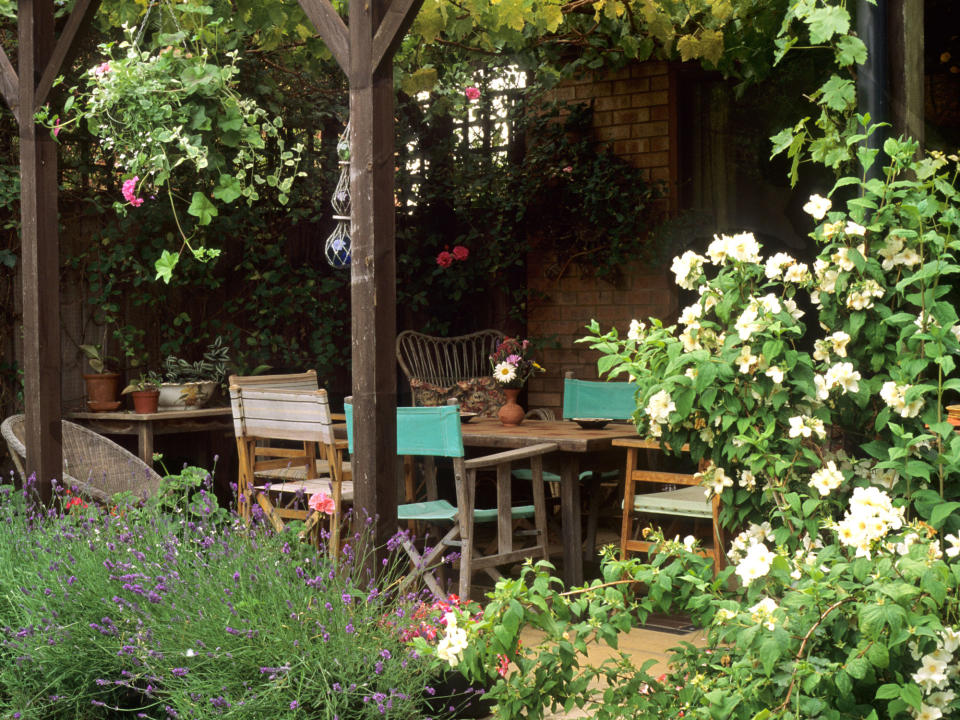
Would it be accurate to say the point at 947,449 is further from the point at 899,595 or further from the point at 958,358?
the point at 958,358

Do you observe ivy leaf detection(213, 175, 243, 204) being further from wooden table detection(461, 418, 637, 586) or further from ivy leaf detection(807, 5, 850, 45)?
ivy leaf detection(807, 5, 850, 45)

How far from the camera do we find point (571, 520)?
4336mm

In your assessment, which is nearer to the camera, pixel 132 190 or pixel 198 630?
pixel 198 630

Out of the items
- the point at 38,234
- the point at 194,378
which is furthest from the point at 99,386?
the point at 38,234

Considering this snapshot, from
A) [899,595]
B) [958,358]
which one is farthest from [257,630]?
[958,358]

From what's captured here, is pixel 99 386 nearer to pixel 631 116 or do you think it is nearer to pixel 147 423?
pixel 147 423

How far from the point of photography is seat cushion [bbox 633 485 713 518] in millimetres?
4086

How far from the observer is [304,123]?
6.77 m

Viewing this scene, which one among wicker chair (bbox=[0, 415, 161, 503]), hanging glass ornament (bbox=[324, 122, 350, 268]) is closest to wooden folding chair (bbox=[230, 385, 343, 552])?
wicker chair (bbox=[0, 415, 161, 503])

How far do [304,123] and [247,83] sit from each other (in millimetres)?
583

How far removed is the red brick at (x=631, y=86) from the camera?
6578mm

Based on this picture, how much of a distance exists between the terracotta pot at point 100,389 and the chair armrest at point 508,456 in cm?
268

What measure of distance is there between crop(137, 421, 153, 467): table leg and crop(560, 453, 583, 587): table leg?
2407mm

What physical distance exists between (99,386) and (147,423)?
14.7 inches
